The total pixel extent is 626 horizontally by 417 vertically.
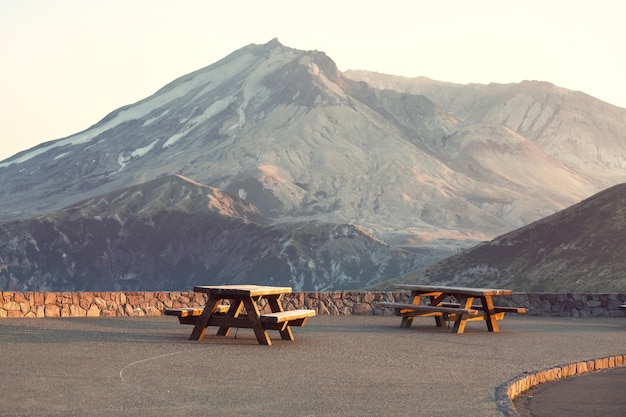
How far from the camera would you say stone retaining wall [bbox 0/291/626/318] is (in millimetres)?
19969

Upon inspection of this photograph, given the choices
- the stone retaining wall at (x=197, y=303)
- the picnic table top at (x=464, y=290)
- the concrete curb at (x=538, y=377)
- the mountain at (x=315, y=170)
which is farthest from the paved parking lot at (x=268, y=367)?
the mountain at (x=315, y=170)

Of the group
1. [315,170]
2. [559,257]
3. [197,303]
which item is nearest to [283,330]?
[197,303]

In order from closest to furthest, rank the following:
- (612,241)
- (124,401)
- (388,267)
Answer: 1. (124,401)
2. (612,241)
3. (388,267)

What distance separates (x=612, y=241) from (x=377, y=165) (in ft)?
348

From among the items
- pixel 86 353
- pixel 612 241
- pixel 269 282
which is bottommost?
pixel 269 282

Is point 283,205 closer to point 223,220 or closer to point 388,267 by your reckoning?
point 223,220

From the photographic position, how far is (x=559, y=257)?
65125 mm

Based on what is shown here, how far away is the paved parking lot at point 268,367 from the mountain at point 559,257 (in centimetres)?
3889

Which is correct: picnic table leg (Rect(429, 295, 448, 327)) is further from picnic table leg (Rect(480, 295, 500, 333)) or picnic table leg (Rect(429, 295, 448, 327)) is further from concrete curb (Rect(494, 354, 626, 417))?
concrete curb (Rect(494, 354, 626, 417))

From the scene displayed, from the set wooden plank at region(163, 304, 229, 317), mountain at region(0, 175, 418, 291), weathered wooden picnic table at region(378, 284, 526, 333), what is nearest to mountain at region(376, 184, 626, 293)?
weathered wooden picnic table at region(378, 284, 526, 333)

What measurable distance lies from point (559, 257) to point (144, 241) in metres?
88.0

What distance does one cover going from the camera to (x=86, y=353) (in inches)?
521

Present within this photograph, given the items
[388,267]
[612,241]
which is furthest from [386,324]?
[388,267]

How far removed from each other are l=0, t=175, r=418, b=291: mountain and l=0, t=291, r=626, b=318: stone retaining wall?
108 m
